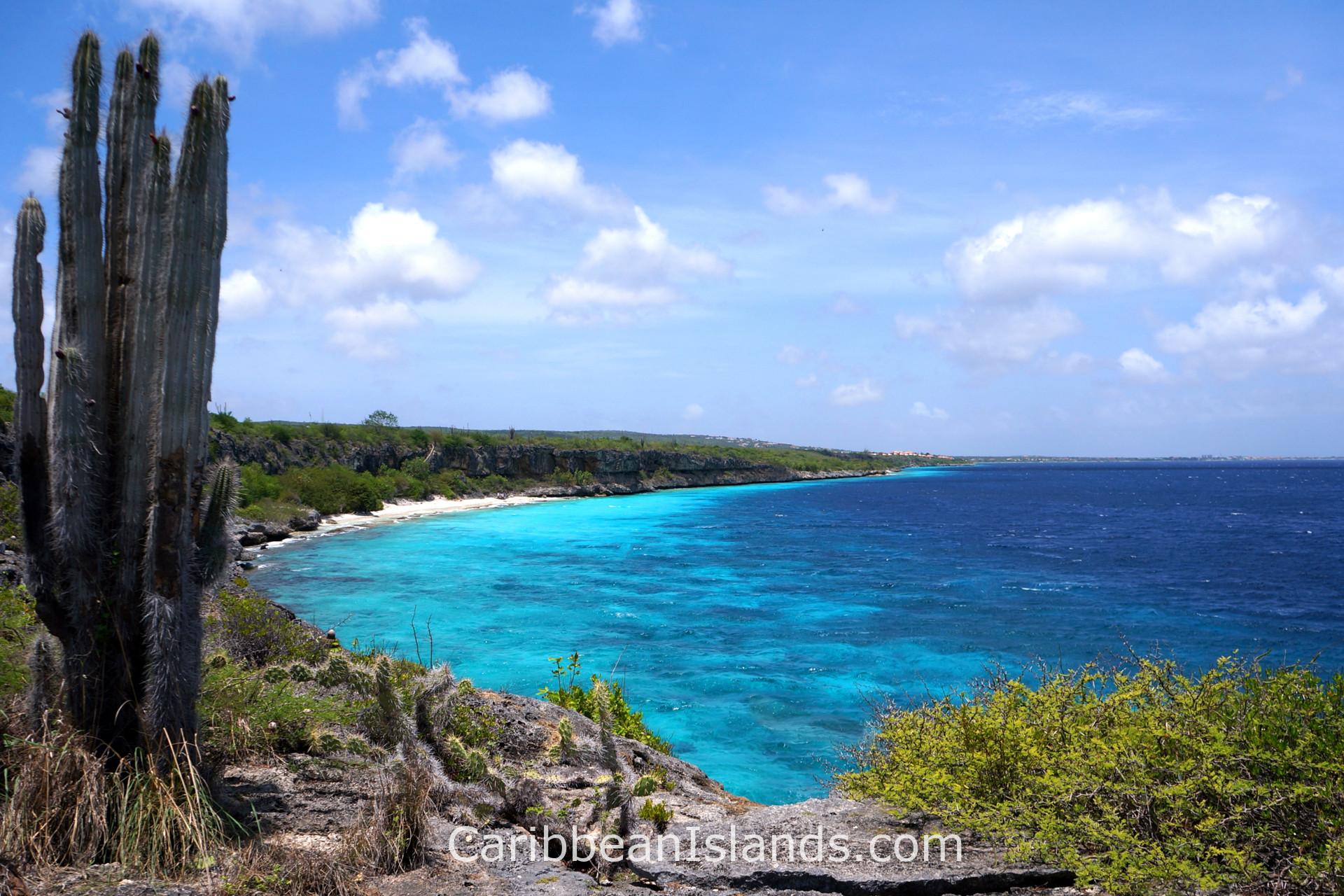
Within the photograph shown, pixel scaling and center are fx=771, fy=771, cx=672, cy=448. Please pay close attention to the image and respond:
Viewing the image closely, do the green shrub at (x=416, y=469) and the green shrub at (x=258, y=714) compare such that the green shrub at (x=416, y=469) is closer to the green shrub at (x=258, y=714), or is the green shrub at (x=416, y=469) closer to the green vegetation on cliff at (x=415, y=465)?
the green vegetation on cliff at (x=415, y=465)

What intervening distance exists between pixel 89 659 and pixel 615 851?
3825 millimetres

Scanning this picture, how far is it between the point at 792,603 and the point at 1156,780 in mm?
24406

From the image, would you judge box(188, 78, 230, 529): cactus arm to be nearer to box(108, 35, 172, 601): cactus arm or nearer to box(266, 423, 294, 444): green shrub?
box(108, 35, 172, 601): cactus arm

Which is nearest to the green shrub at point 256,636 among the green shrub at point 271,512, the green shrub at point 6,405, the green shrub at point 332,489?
the green shrub at point 6,405

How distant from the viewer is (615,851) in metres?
4.98

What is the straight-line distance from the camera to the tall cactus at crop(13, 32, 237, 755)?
5.26 m

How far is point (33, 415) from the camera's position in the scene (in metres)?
5.48

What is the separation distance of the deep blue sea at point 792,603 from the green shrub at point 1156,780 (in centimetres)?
164

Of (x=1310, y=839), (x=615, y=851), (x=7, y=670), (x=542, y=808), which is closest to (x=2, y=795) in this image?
Result: (x=7, y=670)

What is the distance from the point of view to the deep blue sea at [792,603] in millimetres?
18031

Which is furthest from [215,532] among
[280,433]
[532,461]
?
[532,461]

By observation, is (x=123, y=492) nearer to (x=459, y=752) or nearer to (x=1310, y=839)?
(x=459, y=752)

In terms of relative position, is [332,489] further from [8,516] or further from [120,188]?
[120,188]

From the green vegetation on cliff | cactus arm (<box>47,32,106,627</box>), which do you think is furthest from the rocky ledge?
the green vegetation on cliff
